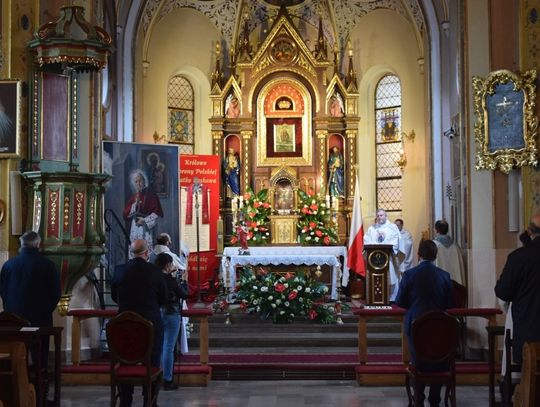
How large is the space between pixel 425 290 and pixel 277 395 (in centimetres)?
245

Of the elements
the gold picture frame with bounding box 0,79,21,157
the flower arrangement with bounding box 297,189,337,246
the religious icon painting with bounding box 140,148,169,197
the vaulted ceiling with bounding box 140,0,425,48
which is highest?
the vaulted ceiling with bounding box 140,0,425,48

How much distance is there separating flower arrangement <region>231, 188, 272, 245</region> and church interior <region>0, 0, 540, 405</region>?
0.58 ft

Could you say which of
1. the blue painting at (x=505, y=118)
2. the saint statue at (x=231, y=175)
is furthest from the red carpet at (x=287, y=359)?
the saint statue at (x=231, y=175)

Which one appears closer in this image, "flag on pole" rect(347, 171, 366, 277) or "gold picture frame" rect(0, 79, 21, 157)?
"gold picture frame" rect(0, 79, 21, 157)

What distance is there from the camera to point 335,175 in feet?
67.8

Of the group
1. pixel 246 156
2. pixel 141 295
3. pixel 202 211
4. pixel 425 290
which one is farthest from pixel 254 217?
pixel 425 290

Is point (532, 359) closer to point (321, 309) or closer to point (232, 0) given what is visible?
point (321, 309)

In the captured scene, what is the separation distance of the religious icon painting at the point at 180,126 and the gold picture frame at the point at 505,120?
10133 mm

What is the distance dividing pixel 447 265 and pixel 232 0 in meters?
10.7

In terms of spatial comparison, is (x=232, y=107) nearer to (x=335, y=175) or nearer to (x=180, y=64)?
(x=180, y=64)

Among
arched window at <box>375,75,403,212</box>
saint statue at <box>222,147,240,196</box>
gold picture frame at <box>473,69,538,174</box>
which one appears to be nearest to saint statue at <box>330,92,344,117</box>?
arched window at <box>375,75,403,212</box>

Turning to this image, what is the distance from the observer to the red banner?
18.8m

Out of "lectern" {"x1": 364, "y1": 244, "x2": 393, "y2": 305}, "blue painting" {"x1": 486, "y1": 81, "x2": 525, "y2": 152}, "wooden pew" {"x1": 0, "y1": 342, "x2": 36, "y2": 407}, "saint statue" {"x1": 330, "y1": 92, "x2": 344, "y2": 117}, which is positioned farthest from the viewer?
"saint statue" {"x1": 330, "y1": 92, "x2": 344, "y2": 117}

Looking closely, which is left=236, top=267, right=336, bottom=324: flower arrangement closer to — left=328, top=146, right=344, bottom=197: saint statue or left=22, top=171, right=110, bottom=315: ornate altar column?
left=22, top=171, right=110, bottom=315: ornate altar column
